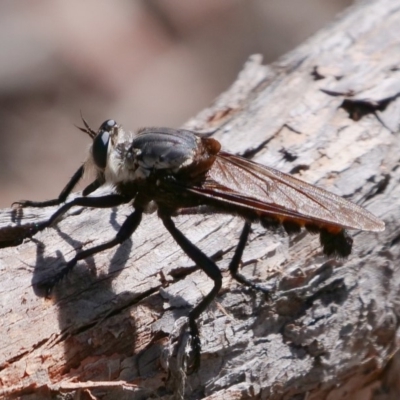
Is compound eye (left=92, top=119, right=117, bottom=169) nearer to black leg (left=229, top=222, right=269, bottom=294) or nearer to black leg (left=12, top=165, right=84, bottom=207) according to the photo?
black leg (left=12, top=165, right=84, bottom=207)

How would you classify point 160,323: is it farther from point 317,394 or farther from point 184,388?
point 317,394

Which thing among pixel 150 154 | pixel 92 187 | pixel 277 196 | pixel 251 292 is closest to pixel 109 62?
pixel 92 187

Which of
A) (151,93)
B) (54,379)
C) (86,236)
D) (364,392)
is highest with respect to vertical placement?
(151,93)

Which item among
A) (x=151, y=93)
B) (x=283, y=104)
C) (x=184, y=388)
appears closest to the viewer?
(x=184, y=388)

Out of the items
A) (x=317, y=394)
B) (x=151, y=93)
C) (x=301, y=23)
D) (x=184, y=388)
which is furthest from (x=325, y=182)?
(x=301, y=23)

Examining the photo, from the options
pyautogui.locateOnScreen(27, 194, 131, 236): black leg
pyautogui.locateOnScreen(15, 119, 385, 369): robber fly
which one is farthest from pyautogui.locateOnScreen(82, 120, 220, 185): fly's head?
pyautogui.locateOnScreen(27, 194, 131, 236): black leg

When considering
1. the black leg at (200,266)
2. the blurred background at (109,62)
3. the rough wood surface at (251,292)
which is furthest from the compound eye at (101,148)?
the blurred background at (109,62)
